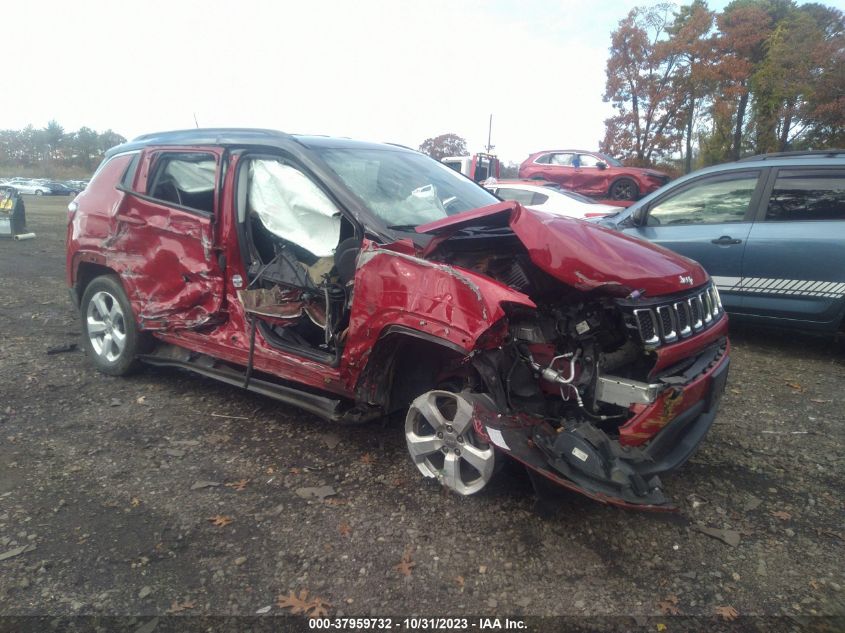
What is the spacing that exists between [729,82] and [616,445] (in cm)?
2308

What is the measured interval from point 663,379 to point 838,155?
4013 millimetres

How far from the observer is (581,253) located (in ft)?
9.17

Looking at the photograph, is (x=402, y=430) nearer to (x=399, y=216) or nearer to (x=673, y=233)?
(x=399, y=216)

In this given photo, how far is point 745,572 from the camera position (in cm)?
254

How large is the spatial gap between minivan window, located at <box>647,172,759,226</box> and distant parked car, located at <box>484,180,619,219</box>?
113 inches

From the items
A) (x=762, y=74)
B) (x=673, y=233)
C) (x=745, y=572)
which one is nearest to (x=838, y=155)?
(x=673, y=233)

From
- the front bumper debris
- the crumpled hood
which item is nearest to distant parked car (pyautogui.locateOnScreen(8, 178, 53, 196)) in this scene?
the crumpled hood

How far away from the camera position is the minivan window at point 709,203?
5.61 metres

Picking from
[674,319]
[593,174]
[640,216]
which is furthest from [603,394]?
[593,174]

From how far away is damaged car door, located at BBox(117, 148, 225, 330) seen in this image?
3.98 metres

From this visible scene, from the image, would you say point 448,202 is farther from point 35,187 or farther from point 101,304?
point 35,187

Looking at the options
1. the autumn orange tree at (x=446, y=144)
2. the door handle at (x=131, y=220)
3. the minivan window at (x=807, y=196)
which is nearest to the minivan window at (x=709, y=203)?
the minivan window at (x=807, y=196)

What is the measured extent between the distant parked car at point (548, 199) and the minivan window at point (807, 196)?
3550 mm

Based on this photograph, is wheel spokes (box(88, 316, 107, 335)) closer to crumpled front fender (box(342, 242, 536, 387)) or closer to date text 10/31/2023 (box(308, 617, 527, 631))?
crumpled front fender (box(342, 242, 536, 387))
